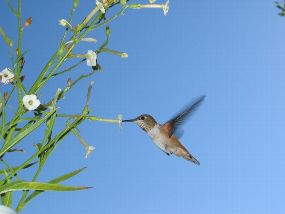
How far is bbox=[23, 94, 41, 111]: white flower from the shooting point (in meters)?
1.47

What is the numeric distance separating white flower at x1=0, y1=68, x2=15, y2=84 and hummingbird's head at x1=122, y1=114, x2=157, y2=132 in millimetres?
1657

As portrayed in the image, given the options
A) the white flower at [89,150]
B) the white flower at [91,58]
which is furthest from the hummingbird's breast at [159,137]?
the white flower at [91,58]

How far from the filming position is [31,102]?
4.87ft

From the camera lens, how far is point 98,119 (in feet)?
5.49

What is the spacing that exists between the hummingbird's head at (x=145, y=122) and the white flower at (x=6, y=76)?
5.44 ft

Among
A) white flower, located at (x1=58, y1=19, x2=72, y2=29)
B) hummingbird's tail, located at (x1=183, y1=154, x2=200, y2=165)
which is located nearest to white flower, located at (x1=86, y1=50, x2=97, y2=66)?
white flower, located at (x1=58, y1=19, x2=72, y2=29)

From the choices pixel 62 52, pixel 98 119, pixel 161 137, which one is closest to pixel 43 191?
pixel 98 119

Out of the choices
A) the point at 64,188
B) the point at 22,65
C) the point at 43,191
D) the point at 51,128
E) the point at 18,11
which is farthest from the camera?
the point at 18,11

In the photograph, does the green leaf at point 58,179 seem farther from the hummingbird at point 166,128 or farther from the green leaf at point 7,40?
the hummingbird at point 166,128

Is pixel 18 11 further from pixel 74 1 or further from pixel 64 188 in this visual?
pixel 64 188

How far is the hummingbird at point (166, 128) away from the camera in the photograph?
3.37 meters

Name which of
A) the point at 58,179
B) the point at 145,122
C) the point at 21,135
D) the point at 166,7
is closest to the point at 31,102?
the point at 21,135

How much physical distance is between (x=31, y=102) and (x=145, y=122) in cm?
194

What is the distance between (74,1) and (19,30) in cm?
30
